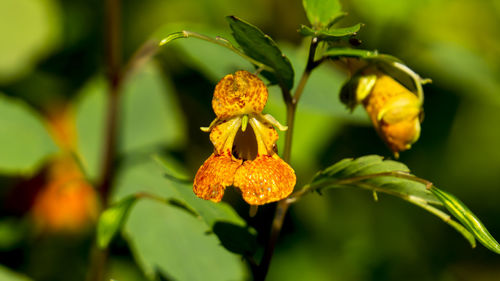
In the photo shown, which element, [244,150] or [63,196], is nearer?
[244,150]

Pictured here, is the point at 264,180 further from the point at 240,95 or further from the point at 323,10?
the point at 323,10

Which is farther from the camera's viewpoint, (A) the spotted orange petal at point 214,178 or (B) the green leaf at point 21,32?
(B) the green leaf at point 21,32

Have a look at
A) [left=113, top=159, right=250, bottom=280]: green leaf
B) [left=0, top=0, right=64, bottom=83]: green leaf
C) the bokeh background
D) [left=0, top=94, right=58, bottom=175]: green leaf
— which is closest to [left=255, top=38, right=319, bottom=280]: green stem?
[left=113, top=159, right=250, bottom=280]: green leaf

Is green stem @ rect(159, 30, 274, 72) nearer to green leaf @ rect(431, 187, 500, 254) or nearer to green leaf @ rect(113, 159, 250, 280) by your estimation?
green leaf @ rect(431, 187, 500, 254)

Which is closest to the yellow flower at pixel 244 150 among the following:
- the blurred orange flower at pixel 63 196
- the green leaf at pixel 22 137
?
the green leaf at pixel 22 137

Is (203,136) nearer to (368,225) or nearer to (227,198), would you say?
(227,198)

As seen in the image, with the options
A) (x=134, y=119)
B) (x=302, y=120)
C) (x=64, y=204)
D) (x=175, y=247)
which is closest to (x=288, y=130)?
(x=175, y=247)

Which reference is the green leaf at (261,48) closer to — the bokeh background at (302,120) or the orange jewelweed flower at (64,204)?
the bokeh background at (302,120)
